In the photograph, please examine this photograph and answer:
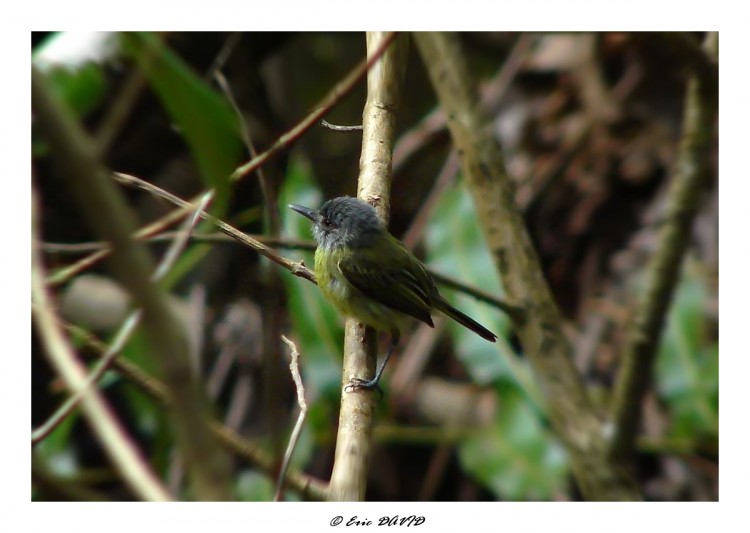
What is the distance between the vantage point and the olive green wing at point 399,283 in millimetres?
1893

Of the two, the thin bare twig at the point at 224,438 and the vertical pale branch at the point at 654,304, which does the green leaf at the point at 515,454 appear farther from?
the thin bare twig at the point at 224,438

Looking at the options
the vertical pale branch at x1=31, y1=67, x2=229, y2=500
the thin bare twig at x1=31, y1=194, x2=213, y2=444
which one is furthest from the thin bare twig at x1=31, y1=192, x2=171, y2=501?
the vertical pale branch at x1=31, y1=67, x2=229, y2=500

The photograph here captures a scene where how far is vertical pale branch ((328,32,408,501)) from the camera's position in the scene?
1.58 metres

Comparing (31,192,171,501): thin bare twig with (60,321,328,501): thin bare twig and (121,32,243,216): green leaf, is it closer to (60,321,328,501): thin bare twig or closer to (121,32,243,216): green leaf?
(60,321,328,501): thin bare twig

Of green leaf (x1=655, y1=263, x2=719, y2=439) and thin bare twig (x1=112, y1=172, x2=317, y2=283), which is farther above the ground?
thin bare twig (x1=112, y1=172, x2=317, y2=283)

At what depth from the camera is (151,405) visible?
164 centimetres

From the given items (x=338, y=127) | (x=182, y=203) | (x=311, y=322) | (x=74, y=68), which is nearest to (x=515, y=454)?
(x=311, y=322)

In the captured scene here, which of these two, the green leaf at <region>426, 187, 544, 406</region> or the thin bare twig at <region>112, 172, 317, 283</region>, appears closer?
the thin bare twig at <region>112, 172, 317, 283</region>

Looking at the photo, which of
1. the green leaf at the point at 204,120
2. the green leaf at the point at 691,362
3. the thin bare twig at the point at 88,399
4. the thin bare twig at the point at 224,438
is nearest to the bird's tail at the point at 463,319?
the green leaf at the point at 691,362

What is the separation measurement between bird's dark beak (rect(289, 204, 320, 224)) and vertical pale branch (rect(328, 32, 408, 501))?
0.54 ft

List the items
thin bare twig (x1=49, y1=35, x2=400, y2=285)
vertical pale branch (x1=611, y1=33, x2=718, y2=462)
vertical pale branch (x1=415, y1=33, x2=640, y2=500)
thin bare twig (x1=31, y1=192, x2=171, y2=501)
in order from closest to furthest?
1. thin bare twig (x1=31, y1=192, x2=171, y2=501)
2. thin bare twig (x1=49, y1=35, x2=400, y2=285)
3. vertical pale branch (x1=611, y1=33, x2=718, y2=462)
4. vertical pale branch (x1=415, y1=33, x2=640, y2=500)

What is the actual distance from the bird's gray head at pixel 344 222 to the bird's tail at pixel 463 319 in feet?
0.72

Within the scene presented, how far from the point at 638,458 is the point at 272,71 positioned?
4.14 feet

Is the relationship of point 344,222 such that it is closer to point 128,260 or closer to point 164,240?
point 164,240
